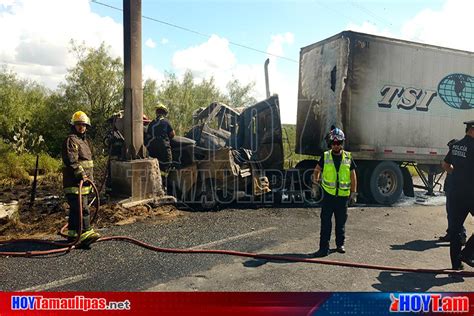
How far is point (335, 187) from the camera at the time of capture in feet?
17.3

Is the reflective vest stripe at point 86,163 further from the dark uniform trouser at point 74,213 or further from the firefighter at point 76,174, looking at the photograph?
the dark uniform trouser at point 74,213

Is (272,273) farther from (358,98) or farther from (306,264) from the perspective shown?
(358,98)

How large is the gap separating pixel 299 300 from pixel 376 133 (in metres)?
6.54

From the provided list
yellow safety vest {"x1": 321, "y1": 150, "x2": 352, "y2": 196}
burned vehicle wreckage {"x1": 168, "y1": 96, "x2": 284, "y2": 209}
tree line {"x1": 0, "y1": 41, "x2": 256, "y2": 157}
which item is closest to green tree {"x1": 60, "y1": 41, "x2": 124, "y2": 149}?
tree line {"x1": 0, "y1": 41, "x2": 256, "y2": 157}

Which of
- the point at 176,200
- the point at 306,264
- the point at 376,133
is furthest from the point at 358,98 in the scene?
the point at 306,264

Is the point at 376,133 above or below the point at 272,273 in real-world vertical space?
above

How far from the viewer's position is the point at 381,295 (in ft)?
11.6

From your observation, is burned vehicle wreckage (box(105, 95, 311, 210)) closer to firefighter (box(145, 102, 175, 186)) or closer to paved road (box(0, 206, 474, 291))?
firefighter (box(145, 102, 175, 186))

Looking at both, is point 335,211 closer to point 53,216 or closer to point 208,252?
point 208,252

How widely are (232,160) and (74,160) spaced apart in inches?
138

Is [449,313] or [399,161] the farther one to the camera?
[399,161]

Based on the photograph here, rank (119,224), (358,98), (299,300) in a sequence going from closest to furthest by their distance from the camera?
(299,300) → (119,224) → (358,98)

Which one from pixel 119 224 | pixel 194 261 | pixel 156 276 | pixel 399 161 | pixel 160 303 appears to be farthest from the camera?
pixel 399 161

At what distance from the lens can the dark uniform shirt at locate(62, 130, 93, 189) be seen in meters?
5.24
